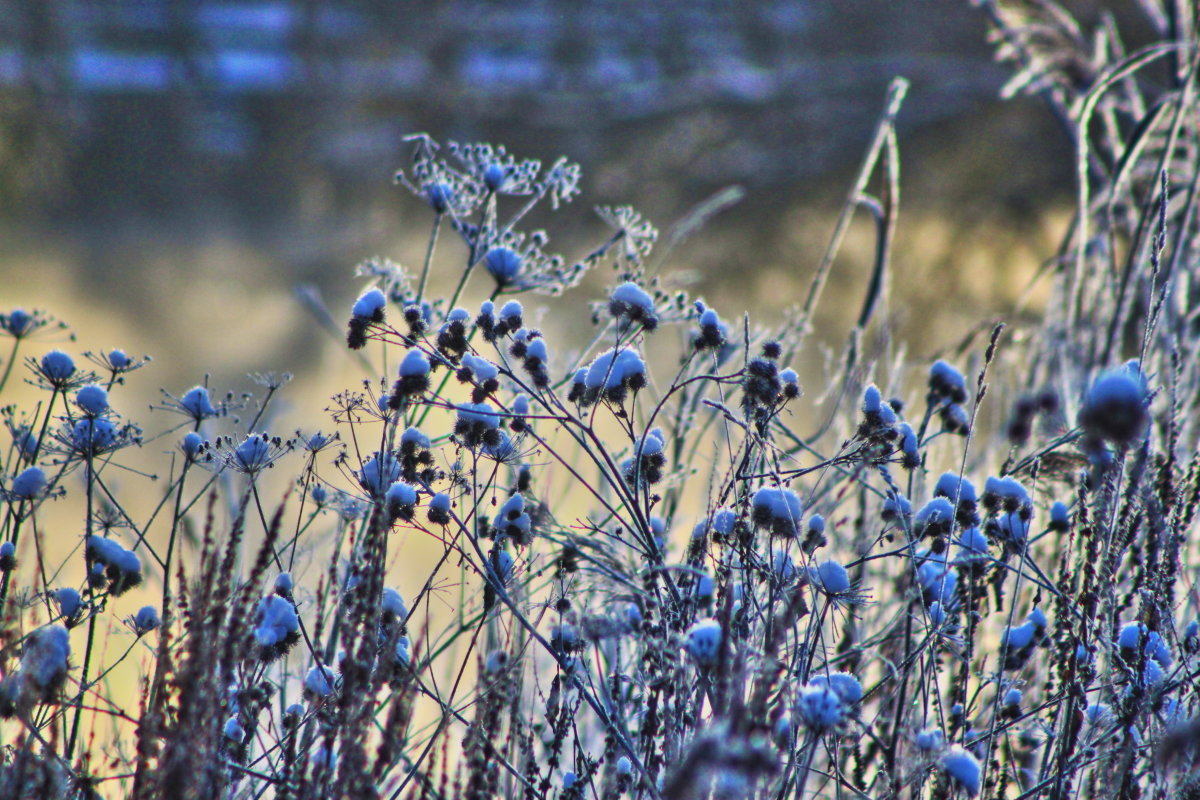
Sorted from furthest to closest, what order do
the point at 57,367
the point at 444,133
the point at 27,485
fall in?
the point at 444,133
the point at 57,367
the point at 27,485

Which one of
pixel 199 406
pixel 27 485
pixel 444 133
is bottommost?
pixel 27 485

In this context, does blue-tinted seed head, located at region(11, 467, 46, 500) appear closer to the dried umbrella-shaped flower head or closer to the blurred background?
the dried umbrella-shaped flower head

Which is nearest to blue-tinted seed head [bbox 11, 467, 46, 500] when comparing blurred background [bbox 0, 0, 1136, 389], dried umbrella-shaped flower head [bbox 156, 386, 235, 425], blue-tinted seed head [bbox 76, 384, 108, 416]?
blue-tinted seed head [bbox 76, 384, 108, 416]

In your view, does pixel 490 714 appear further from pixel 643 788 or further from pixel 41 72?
pixel 41 72

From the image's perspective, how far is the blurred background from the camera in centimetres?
1093

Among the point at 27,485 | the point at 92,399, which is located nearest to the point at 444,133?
the point at 92,399

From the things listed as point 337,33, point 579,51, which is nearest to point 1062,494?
point 579,51

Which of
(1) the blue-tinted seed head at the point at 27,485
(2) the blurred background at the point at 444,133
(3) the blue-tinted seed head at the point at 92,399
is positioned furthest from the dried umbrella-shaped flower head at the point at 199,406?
(2) the blurred background at the point at 444,133

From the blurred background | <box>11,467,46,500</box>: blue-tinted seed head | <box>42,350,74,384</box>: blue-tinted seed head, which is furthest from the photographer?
the blurred background

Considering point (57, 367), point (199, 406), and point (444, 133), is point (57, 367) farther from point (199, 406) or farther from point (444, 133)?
point (444, 133)

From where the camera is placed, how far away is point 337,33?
12.7 meters

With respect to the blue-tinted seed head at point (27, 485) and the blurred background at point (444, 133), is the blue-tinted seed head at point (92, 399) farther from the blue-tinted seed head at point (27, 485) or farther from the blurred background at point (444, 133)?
the blurred background at point (444, 133)

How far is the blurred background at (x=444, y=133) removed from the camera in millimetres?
10930

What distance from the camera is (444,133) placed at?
12148mm
